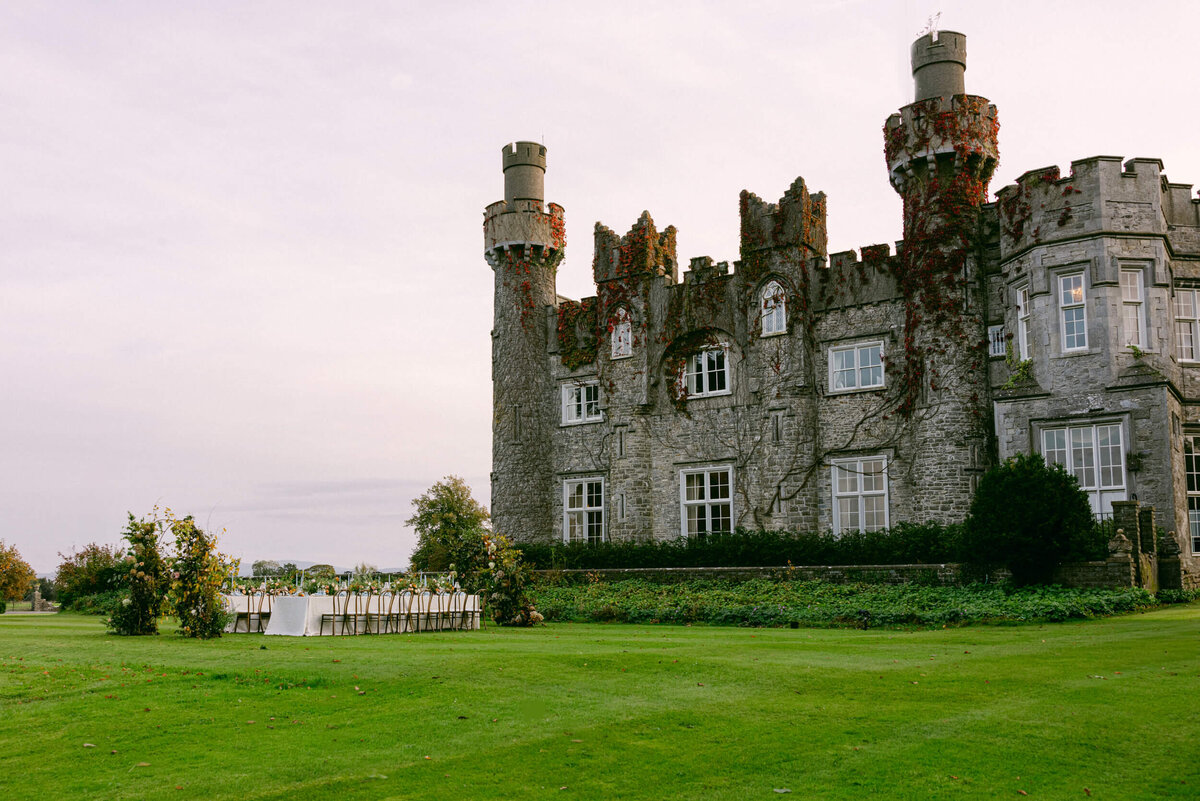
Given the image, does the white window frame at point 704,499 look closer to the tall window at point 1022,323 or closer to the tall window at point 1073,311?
the tall window at point 1022,323

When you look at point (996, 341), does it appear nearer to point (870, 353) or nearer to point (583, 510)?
point (870, 353)

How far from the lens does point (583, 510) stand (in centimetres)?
3384

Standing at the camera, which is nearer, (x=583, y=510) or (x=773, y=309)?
(x=773, y=309)

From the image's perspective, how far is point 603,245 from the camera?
33.6 metres

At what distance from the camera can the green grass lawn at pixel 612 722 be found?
7.45m

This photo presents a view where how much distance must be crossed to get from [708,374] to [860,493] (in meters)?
6.10

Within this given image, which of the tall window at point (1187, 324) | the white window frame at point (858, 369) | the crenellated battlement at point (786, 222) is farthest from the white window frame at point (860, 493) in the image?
the tall window at point (1187, 324)

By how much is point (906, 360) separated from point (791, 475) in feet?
15.0

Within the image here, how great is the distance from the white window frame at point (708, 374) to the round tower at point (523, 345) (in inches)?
213

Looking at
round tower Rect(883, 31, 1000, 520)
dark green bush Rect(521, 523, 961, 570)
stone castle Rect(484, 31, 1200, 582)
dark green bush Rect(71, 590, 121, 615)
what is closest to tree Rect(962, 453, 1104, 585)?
dark green bush Rect(521, 523, 961, 570)

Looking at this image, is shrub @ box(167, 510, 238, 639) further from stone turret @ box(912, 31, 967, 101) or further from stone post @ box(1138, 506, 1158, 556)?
stone turret @ box(912, 31, 967, 101)

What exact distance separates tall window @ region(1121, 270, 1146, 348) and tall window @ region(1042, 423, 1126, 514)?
2090mm

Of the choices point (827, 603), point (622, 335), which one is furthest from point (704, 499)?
point (827, 603)

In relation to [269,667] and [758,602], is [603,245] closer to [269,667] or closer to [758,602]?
[758,602]
